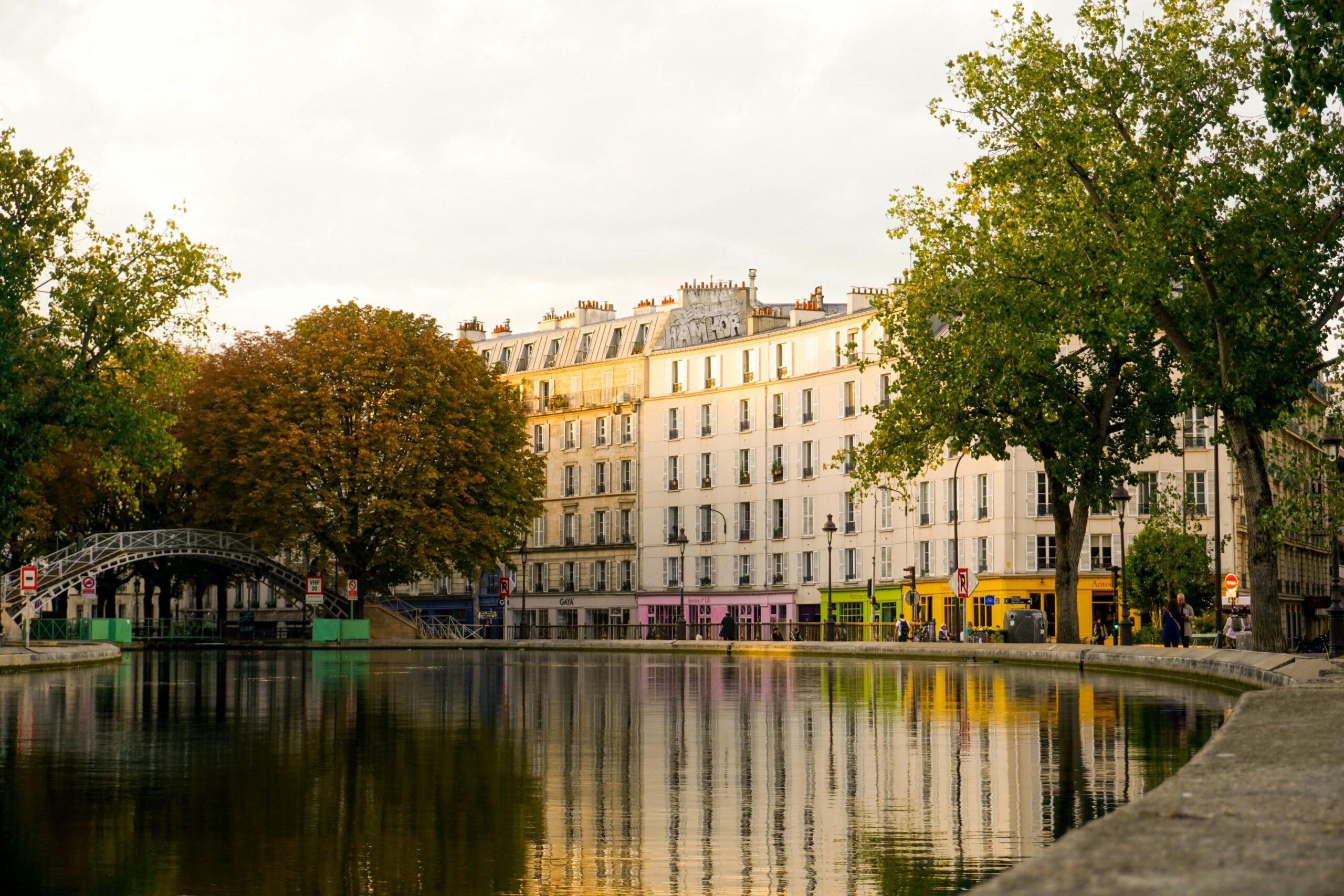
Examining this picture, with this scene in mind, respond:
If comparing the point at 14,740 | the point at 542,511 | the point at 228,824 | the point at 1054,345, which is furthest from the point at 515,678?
the point at 542,511

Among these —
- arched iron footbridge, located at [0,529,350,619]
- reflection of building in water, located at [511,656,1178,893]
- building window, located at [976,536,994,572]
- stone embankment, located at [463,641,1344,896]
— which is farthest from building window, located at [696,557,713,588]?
stone embankment, located at [463,641,1344,896]

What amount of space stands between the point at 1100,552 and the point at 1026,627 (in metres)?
21.8

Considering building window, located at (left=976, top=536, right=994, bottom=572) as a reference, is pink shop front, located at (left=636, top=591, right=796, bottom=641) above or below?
below

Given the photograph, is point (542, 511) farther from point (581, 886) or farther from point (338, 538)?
point (581, 886)

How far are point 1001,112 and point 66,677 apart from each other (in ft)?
74.7

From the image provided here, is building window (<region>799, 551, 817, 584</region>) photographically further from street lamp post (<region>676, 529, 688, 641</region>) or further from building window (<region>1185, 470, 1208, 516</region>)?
building window (<region>1185, 470, 1208, 516</region>)

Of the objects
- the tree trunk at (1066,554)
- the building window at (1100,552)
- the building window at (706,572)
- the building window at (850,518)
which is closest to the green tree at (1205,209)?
the tree trunk at (1066,554)

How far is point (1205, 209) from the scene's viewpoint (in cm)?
3362

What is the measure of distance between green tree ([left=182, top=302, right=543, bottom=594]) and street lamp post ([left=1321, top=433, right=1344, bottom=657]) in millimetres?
38754

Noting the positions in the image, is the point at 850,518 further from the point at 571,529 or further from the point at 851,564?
the point at 571,529

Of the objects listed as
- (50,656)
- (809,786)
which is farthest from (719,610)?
(809,786)

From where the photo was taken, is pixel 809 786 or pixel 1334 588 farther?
pixel 1334 588

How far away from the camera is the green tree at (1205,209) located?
3291 centimetres

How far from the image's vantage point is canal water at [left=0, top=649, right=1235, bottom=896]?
9414mm
